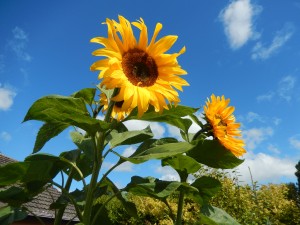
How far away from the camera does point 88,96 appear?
1.88 metres

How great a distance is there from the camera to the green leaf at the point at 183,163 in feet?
5.82

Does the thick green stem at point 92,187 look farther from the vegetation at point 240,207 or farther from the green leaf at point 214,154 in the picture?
the vegetation at point 240,207

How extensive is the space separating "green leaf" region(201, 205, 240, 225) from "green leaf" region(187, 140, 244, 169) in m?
0.28

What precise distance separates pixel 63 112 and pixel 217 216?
3.28 ft

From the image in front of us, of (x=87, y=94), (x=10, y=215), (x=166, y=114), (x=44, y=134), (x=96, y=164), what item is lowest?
(x=10, y=215)

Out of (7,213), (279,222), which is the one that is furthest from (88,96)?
(279,222)

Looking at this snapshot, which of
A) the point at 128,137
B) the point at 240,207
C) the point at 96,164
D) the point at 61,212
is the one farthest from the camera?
the point at 240,207

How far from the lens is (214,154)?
185 cm

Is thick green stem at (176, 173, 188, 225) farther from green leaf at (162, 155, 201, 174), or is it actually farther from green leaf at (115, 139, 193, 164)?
green leaf at (115, 139, 193, 164)

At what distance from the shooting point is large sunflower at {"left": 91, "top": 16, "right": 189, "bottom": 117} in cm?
154

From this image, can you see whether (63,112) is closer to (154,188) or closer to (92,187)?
(92,187)

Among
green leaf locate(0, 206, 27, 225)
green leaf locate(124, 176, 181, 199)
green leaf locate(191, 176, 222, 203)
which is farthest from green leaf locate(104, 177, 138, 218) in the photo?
green leaf locate(0, 206, 27, 225)

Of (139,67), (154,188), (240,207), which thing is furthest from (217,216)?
(240,207)

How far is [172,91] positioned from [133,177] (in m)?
0.47
